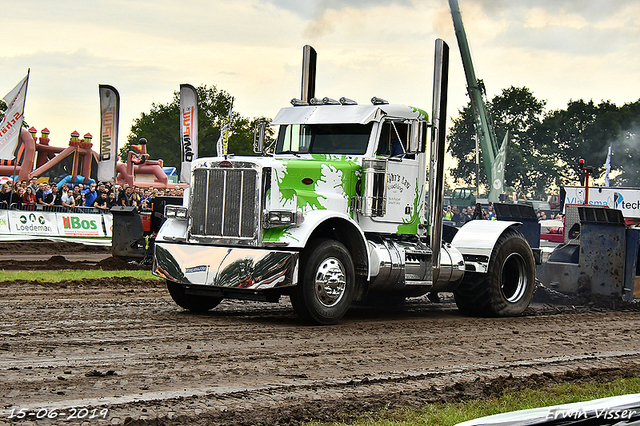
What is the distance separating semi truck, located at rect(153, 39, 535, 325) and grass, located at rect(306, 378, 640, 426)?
3.53 m

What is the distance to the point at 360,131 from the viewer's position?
10.6 m

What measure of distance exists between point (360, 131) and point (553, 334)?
3.47 meters

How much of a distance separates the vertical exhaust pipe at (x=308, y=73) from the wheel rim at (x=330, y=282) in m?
3.40

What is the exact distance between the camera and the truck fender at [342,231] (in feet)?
31.3

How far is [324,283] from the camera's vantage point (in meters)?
9.60

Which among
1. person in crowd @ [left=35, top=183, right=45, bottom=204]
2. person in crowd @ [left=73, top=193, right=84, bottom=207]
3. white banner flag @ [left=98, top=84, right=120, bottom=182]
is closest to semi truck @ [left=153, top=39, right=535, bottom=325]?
person in crowd @ [left=35, top=183, right=45, bottom=204]

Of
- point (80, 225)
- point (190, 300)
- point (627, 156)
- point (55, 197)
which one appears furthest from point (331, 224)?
point (627, 156)

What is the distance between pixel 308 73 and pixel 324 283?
12.8ft

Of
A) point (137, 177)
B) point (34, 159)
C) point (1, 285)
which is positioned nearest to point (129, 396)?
point (1, 285)

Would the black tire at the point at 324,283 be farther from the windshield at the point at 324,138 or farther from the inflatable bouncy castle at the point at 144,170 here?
the inflatable bouncy castle at the point at 144,170

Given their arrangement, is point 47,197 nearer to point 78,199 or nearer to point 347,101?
point 78,199

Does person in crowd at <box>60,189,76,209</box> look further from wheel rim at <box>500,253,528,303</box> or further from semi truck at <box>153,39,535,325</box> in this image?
wheel rim at <box>500,253,528,303</box>

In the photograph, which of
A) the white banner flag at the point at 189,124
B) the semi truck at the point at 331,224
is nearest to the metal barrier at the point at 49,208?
the white banner flag at the point at 189,124

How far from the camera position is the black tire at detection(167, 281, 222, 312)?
10398mm
